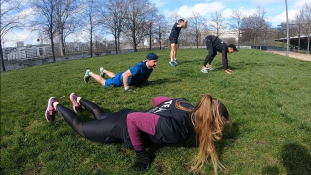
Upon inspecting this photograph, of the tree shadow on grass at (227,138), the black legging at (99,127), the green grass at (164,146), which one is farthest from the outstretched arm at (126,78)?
the tree shadow on grass at (227,138)

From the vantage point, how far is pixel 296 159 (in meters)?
2.76

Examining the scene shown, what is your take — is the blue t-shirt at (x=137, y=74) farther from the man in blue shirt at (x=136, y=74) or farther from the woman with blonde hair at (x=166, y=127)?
the woman with blonde hair at (x=166, y=127)

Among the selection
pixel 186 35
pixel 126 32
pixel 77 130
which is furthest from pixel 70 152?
pixel 186 35

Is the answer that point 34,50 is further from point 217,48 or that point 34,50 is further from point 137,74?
point 137,74

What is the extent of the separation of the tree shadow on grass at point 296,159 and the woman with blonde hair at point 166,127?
2.93 feet

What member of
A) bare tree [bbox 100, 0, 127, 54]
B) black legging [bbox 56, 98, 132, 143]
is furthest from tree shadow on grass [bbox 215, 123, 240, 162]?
bare tree [bbox 100, 0, 127, 54]

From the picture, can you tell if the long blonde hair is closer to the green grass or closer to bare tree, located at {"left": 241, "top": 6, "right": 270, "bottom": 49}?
the green grass

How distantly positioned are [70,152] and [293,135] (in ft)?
11.4

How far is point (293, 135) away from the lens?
11.0ft

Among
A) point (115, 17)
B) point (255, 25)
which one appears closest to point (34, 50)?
point (115, 17)

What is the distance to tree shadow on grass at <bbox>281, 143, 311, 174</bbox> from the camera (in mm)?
2600

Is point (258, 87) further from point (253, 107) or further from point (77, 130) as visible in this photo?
point (77, 130)

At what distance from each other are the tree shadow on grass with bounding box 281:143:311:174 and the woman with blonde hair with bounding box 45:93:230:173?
2.93 ft

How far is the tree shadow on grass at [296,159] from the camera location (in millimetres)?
2600
